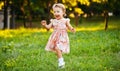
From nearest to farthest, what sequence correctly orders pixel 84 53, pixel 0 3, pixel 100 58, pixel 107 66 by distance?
1. pixel 107 66
2. pixel 100 58
3. pixel 84 53
4. pixel 0 3

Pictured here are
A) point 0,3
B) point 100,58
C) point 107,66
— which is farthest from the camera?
point 0,3

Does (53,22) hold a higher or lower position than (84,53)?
higher

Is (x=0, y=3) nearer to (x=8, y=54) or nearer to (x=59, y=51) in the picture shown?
(x=8, y=54)

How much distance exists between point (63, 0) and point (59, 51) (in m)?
26.1

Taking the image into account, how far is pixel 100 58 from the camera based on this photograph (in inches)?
564

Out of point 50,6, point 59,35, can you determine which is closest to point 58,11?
point 59,35

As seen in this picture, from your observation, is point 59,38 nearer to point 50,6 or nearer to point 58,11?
point 58,11

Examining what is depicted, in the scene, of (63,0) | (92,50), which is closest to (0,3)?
(63,0)

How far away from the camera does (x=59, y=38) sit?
1152 cm

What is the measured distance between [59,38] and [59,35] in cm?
10

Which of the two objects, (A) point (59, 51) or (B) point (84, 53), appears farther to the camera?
(B) point (84, 53)

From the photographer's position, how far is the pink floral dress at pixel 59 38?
11.5 m

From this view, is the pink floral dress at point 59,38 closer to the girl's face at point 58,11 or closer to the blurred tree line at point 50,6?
the girl's face at point 58,11

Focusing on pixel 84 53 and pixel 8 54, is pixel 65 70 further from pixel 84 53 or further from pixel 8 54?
pixel 84 53
